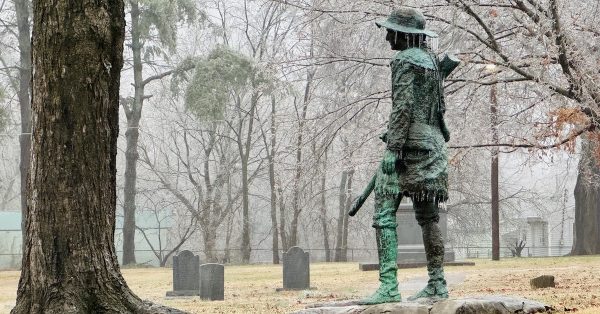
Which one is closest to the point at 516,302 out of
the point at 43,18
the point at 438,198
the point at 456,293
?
the point at 438,198

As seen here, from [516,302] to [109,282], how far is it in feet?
11.9

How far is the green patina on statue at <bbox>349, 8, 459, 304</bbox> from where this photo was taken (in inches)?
316

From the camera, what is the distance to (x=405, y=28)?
827 centimetres

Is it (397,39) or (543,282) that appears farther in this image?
(543,282)

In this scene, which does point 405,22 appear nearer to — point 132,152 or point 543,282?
point 543,282

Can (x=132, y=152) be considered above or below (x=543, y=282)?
above

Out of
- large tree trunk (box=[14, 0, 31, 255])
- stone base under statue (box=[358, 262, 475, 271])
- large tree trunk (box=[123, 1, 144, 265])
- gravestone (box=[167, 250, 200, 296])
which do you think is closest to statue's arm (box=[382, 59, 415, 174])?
gravestone (box=[167, 250, 200, 296])

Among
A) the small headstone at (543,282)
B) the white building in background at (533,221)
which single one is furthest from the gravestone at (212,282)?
the white building in background at (533,221)

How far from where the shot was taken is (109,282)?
7.36 meters

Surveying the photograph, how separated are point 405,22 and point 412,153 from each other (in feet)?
4.09

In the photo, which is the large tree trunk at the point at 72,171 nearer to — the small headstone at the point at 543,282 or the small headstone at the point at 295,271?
the small headstone at the point at 543,282

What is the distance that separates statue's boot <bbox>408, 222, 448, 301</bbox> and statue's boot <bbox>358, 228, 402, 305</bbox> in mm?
350

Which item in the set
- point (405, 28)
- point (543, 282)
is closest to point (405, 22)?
point (405, 28)

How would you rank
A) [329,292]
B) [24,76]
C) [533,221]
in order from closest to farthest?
[329,292]
[24,76]
[533,221]
